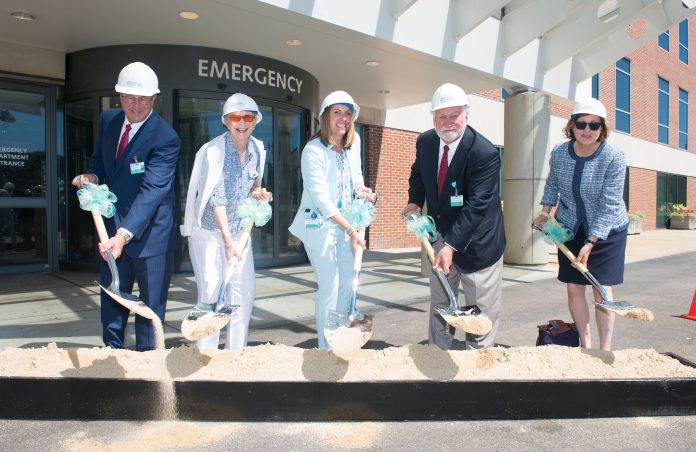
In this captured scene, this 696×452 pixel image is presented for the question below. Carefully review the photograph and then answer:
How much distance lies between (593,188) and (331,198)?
1761 mm

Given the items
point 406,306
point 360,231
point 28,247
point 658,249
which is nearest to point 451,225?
point 360,231

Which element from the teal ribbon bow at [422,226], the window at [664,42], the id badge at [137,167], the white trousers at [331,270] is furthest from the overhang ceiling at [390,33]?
the window at [664,42]

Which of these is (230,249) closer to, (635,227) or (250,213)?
(250,213)

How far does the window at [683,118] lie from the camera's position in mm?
26469

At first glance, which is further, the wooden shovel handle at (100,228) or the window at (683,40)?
the window at (683,40)

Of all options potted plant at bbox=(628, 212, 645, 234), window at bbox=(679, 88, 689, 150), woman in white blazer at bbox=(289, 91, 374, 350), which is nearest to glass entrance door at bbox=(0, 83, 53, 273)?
woman in white blazer at bbox=(289, 91, 374, 350)

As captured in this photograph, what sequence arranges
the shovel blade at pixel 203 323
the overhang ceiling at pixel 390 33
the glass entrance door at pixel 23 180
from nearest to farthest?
1. the shovel blade at pixel 203 323
2. the overhang ceiling at pixel 390 33
3. the glass entrance door at pixel 23 180

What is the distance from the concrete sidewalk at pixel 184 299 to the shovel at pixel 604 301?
1745 mm

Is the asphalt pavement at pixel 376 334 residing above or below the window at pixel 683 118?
below

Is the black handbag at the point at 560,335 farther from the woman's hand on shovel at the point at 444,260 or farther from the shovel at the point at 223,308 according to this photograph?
the shovel at the point at 223,308

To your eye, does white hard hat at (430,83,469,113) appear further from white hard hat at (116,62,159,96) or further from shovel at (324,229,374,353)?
white hard hat at (116,62,159,96)

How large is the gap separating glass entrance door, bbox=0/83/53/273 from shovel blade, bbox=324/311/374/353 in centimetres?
719

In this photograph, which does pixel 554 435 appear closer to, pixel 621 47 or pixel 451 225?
pixel 451 225

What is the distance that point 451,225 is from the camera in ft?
11.9
